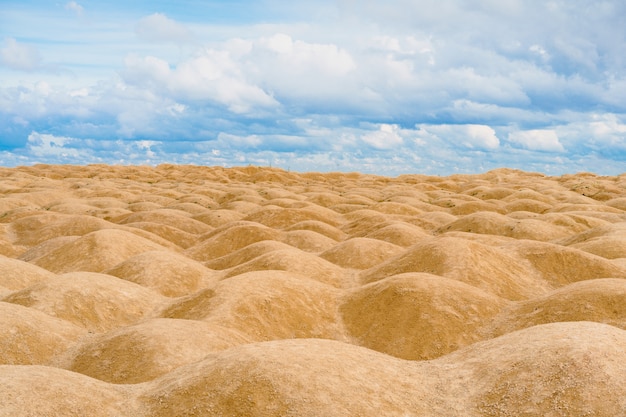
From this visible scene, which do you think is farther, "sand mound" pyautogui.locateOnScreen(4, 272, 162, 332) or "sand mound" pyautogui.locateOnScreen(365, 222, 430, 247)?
"sand mound" pyautogui.locateOnScreen(365, 222, 430, 247)

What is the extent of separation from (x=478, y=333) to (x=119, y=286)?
32.3 m

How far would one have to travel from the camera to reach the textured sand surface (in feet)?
87.3

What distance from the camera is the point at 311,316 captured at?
166 ft

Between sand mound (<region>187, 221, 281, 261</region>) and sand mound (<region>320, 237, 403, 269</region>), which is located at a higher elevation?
sand mound (<region>320, 237, 403, 269</region>)

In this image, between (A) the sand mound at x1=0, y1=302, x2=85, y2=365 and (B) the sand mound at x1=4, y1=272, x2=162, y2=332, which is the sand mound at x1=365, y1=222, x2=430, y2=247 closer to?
(B) the sand mound at x1=4, y1=272, x2=162, y2=332

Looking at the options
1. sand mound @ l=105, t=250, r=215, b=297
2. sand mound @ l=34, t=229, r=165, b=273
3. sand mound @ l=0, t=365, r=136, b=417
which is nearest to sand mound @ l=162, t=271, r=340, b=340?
sand mound @ l=105, t=250, r=215, b=297

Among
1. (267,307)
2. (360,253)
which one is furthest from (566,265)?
(267,307)

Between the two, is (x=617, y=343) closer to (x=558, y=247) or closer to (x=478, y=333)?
(x=478, y=333)

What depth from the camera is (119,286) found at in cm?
5388

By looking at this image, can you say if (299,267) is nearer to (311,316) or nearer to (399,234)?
(311,316)

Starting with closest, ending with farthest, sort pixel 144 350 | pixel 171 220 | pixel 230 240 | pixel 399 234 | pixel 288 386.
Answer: pixel 288 386 → pixel 144 350 → pixel 399 234 → pixel 230 240 → pixel 171 220

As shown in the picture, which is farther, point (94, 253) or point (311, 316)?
point (94, 253)

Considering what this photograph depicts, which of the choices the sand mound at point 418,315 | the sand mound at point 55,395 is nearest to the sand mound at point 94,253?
the sand mound at point 418,315

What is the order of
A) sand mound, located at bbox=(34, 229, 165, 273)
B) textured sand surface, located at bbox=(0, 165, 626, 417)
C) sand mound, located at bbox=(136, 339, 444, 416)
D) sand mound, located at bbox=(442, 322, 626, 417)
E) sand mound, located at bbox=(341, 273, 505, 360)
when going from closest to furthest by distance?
sand mound, located at bbox=(442, 322, 626, 417), sand mound, located at bbox=(136, 339, 444, 416), textured sand surface, located at bbox=(0, 165, 626, 417), sand mound, located at bbox=(341, 273, 505, 360), sand mound, located at bbox=(34, 229, 165, 273)
